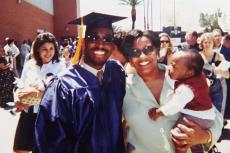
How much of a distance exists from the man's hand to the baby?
0.23 feet

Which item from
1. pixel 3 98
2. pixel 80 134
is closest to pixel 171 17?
pixel 3 98

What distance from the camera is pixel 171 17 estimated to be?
133125 mm

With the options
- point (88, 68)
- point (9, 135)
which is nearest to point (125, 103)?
point (88, 68)

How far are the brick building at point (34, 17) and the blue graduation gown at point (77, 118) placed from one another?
1913cm

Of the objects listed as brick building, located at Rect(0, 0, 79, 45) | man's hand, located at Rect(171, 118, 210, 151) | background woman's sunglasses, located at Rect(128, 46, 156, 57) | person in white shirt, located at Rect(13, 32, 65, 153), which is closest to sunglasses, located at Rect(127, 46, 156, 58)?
background woman's sunglasses, located at Rect(128, 46, 156, 57)

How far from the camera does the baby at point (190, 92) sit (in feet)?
10.0

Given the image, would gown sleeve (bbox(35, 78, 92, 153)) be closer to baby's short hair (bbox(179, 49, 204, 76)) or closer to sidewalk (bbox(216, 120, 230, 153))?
baby's short hair (bbox(179, 49, 204, 76))

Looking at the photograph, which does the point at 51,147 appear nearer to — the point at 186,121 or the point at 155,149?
the point at 155,149

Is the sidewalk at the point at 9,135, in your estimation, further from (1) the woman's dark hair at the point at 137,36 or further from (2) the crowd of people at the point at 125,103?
(1) the woman's dark hair at the point at 137,36

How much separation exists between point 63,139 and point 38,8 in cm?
3337

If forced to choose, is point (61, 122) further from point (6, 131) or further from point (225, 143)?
point (6, 131)

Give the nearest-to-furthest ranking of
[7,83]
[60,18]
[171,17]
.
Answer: [7,83]
[60,18]
[171,17]

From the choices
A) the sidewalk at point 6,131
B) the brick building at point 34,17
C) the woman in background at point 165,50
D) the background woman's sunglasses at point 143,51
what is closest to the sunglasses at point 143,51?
the background woman's sunglasses at point 143,51

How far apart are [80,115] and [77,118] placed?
0.03 m
